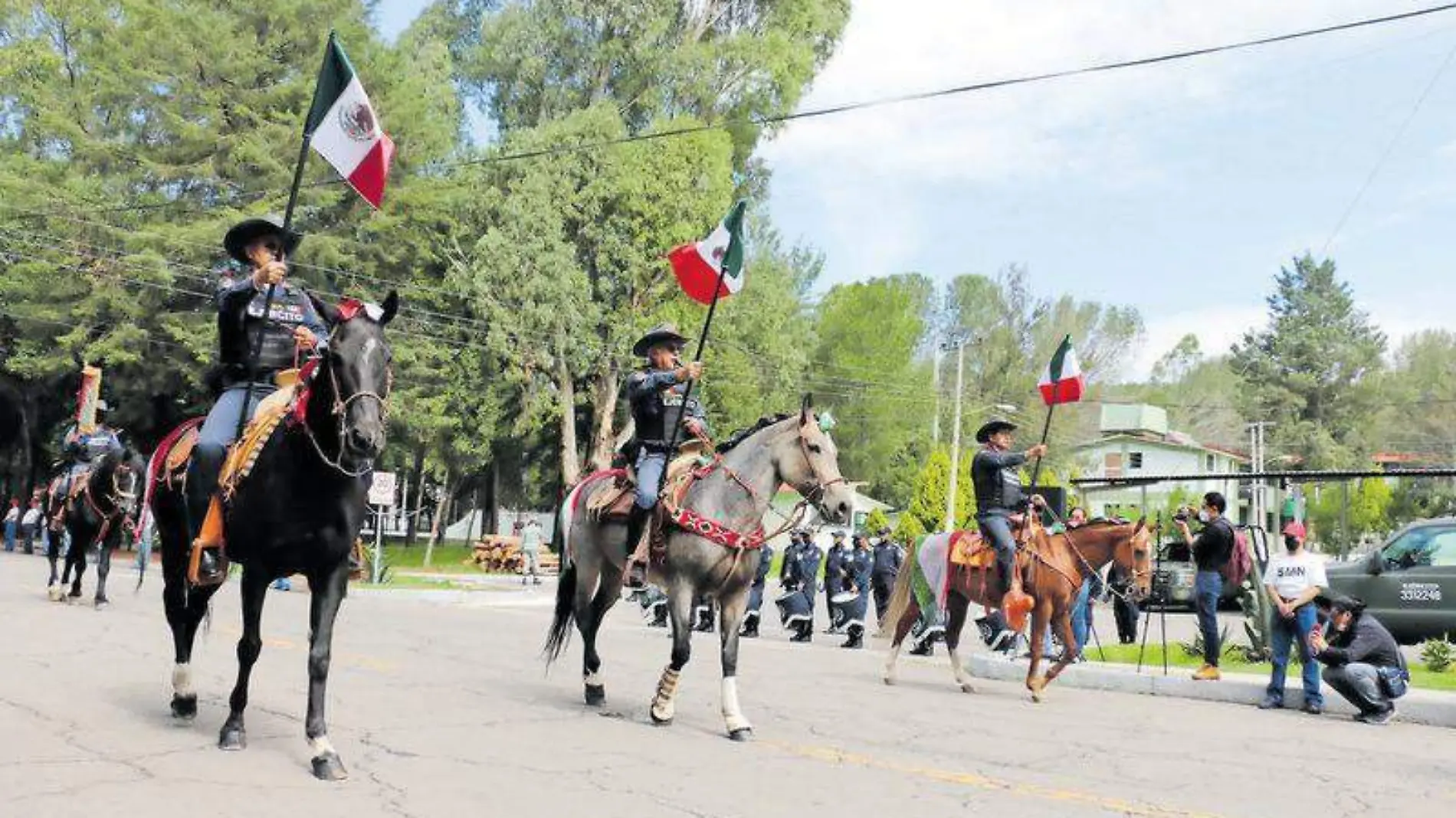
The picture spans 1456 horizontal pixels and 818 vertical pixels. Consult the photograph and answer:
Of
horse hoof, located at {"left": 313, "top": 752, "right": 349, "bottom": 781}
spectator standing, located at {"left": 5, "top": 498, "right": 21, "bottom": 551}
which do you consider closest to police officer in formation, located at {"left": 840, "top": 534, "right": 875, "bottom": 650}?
horse hoof, located at {"left": 313, "top": 752, "right": 349, "bottom": 781}

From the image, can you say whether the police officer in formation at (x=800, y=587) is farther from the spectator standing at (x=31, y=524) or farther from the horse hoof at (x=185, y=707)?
the spectator standing at (x=31, y=524)

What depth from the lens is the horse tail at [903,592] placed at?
48.3 feet

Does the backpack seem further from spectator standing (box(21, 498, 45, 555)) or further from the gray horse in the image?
spectator standing (box(21, 498, 45, 555))

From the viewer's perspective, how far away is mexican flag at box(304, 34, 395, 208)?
884cm

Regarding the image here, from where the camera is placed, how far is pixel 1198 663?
16453mm

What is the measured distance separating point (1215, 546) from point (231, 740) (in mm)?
11389

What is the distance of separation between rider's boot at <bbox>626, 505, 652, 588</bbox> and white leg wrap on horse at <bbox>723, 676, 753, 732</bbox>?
46.5 inches

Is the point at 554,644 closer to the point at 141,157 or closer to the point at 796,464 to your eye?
the point at 796,464

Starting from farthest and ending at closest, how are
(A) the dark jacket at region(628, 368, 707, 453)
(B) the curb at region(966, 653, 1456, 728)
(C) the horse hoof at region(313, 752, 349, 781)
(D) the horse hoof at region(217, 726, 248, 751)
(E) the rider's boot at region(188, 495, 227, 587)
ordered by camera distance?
(B) the curb at region(966, 653, 1456, 728)
(A) the dark jacket at region(628, 368, 707, 453)
(E) the rider's boot at region(188, 495, 227, 587)
(D) the horse hoof at region(217, 726, 248, 751)
(C) the horse hoof at region(313, 752, 349, 781)

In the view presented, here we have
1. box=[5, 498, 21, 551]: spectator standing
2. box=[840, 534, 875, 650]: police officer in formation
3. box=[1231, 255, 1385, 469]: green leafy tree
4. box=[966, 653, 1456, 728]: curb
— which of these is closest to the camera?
box=[966, 653, 1456, 728]: curb

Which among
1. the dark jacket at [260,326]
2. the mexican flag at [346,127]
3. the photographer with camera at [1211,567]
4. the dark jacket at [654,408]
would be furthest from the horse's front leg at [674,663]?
the photographer with camera at [1211,567]

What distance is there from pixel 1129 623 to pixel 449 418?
1015 inches

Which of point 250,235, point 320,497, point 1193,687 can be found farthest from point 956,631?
point 250,235

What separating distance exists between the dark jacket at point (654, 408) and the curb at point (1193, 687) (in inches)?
281
